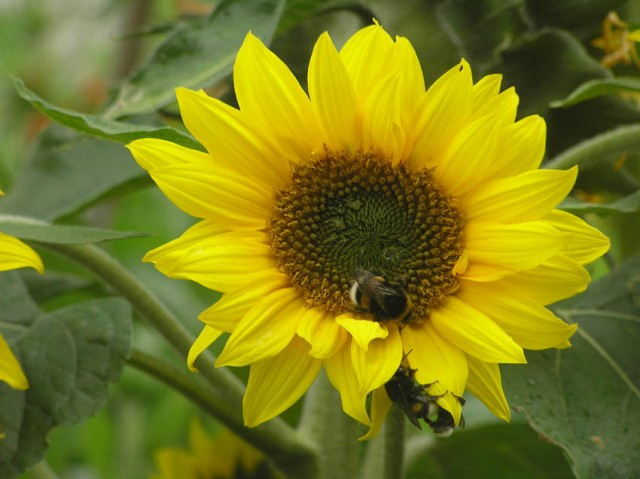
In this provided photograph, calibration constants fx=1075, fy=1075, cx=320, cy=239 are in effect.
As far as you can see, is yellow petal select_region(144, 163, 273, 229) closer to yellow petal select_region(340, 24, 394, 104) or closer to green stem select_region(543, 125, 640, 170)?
yellow petal select_region(340, 24, 394, 104)

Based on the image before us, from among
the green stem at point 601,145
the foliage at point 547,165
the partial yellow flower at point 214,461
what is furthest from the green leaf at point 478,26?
the partial yellow flower at point 214,461

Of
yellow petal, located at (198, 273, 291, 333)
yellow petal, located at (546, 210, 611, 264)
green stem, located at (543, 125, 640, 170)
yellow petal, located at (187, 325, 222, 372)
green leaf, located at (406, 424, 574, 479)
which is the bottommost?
green leaf, located at (406, 424, 574, 479)

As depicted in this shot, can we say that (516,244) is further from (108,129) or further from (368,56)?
(108,129)

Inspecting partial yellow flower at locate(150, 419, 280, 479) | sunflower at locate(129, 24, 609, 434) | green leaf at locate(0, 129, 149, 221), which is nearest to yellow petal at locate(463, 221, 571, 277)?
sunflower at locate(129, 24, 609, 434)

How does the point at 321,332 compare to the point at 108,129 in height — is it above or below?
below

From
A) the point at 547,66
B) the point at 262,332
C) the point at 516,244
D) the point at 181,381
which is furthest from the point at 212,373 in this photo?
the point at 547,66

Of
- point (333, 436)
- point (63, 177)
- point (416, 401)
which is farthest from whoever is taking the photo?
point (63, 177)

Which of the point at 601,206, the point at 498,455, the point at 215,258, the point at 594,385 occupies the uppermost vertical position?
the point at 215,258

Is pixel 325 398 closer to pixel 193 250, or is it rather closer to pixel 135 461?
pixel 193 250
